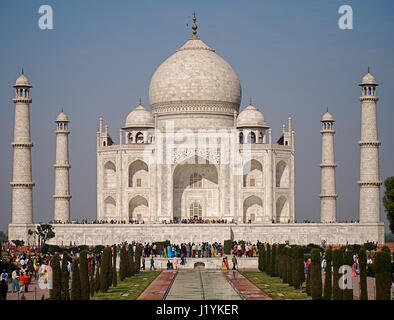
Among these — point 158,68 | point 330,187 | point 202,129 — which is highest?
point 158,68

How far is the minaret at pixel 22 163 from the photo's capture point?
132 feet

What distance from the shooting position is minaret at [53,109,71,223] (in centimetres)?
4391

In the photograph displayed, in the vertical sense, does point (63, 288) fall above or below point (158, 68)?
below

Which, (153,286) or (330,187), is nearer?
(153,286)

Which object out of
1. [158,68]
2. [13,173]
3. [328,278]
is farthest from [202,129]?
[328,278]

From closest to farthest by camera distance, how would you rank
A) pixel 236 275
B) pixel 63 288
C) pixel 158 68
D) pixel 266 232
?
pixel 63 288 < pixel 236 275 < pixel 266 232 < pixel 158 68

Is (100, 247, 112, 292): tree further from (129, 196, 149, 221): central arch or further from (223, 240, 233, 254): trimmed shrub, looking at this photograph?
(129, 196, 149, 221): central arch

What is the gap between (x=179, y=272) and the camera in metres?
29.2

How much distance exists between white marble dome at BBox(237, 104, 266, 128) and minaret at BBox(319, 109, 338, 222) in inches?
133

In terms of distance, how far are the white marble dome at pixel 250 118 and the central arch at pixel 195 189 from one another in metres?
2.95

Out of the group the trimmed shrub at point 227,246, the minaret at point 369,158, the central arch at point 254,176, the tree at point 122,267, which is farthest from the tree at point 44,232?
the minaret at point 369,158

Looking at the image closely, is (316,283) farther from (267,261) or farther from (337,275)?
(267,261)
